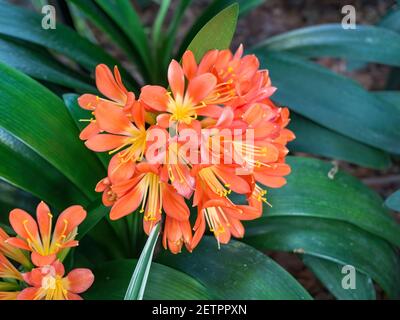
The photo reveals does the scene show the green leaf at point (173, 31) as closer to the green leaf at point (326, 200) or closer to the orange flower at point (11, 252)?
→ the green leaf at point (326, 200)

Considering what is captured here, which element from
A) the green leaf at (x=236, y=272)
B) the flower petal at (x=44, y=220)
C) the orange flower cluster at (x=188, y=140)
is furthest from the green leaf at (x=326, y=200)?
the flower petal at (x=44, y=220)

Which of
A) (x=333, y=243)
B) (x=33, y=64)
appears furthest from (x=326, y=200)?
(x=33, y=64)

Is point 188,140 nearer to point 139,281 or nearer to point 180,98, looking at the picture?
point 180,98

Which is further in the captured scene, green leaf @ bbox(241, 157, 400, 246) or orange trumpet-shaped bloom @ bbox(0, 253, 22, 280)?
green leaf @ bbox(241, 157, 400, 246)

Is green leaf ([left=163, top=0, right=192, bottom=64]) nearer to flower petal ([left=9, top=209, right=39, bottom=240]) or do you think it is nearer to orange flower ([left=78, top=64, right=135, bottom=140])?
orange flower ([left=78, top=64, right=135, bottom=140])

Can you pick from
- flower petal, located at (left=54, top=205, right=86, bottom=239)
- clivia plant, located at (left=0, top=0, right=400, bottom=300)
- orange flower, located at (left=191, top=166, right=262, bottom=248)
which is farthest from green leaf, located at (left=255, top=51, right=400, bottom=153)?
flower petal, located at (left=54, top=205, right=86, bottom=239)

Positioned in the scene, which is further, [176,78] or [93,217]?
[93,217]
